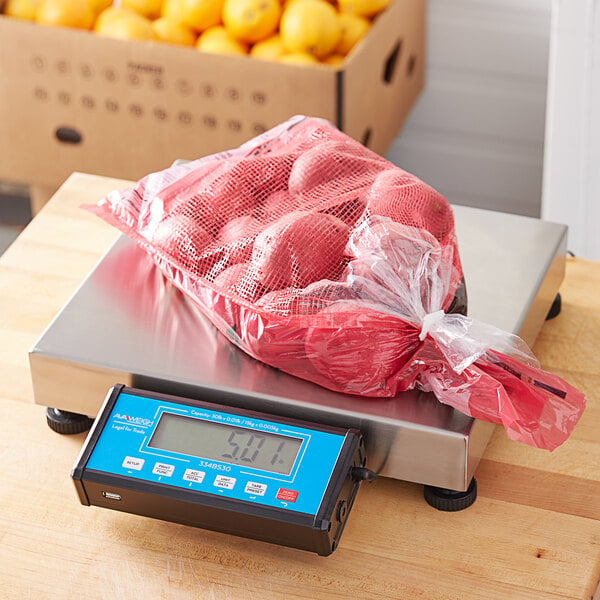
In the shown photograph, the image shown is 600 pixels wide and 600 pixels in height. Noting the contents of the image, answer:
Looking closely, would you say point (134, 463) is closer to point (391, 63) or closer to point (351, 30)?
point (351, 30)

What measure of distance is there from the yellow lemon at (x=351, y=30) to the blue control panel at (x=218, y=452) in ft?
4.02

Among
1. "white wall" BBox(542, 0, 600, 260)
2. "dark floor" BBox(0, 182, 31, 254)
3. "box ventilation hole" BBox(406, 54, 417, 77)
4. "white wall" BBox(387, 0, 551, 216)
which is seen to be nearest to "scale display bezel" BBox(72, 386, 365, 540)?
"white wall" BBox(542, 0, 600, 260)

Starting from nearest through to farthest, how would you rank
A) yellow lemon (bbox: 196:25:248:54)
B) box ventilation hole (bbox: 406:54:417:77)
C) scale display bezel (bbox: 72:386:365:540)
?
1. scale display bezel (bbox: 72:386:365:540)
2. yellow lemon (bbox: 196:25:248:54)
3. box ventilation hole (bbox: 406:54:417:77)

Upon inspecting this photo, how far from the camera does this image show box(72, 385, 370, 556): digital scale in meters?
0.84

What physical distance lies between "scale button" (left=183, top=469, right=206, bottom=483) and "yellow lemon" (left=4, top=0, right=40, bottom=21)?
145cm

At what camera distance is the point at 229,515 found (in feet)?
2.79

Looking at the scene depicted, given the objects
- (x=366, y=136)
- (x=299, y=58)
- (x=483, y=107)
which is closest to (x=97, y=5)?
(x=299, y=58)

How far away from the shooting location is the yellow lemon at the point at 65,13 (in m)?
1.99

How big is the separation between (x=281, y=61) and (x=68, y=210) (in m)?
0.65

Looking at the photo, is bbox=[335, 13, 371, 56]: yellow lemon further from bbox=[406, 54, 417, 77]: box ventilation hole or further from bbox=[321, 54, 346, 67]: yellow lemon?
bbox=[406, 54, 417, 77]: box ventilation hole

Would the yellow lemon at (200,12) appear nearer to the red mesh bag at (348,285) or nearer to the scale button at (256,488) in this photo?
the red mesh bag at (348,285)

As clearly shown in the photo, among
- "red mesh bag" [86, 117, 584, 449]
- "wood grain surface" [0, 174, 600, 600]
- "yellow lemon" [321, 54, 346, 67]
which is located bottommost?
"yellow lemon" [321, 54, 346, 67]

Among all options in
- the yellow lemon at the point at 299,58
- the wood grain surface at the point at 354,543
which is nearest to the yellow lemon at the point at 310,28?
the yellow lemon at the point at 299,58

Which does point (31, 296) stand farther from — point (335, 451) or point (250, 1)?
point (250, 1)
